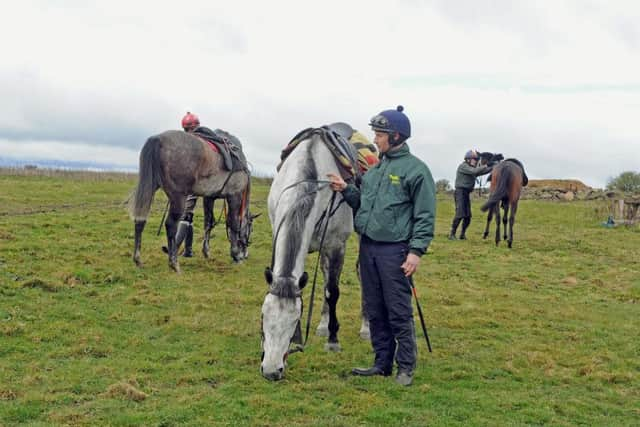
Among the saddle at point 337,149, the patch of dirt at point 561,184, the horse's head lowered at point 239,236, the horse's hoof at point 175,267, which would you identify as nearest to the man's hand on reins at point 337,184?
the saddle at point 337,149

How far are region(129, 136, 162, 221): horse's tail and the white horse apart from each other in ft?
11.1

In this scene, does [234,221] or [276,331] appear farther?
[234,221]

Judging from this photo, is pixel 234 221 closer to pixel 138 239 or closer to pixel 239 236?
pixel 239 236

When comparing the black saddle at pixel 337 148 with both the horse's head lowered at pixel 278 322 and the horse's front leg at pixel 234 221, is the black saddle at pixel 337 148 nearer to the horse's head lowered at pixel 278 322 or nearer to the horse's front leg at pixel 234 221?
the horse's head lowered at pixel 278 322

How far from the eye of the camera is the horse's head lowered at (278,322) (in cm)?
470

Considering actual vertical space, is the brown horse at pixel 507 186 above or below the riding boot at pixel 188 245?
above

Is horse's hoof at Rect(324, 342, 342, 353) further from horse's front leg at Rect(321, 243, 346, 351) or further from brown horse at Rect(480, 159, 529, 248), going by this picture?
brown horse at Rect(480, 159, 529, 248)

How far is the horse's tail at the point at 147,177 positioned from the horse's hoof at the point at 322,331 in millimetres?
3744

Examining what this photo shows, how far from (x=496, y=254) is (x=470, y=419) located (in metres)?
9.97

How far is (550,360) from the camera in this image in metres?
6.10

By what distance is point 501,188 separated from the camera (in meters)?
15.4

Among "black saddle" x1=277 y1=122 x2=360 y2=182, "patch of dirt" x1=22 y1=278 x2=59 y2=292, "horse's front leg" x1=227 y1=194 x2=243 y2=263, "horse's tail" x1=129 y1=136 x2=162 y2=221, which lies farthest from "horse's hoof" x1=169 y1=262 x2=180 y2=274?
"black saddle" x1=277 y1=122 x2=360 y2=182

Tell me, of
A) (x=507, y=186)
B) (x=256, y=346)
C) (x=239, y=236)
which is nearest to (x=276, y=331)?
(x=256, y=346)

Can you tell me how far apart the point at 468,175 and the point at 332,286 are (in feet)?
36.5
